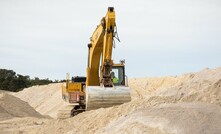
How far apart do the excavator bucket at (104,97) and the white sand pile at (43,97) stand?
34368mm

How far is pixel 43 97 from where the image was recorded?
57875 mm

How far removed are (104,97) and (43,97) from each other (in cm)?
4329

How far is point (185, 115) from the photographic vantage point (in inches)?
371

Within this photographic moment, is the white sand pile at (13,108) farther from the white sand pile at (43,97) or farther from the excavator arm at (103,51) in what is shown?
the white sand pile at (43,97)

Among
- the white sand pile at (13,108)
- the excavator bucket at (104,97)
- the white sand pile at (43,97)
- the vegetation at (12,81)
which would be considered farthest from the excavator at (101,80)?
the vegetation at (12,81)

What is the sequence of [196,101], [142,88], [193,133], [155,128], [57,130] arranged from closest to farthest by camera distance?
1. [193,133]
2. [155,128]
3. [196,101]
4. [57,130]
5. [142,88]

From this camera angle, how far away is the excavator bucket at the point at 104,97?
15.8 meters

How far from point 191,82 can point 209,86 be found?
3.34 ft

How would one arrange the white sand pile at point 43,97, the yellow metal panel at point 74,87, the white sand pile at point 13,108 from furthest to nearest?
the white sand pile at point 43,97
the white sand pile at point 13,108
the yellow metal panel at point 74,87

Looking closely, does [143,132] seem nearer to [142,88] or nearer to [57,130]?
[57,130]

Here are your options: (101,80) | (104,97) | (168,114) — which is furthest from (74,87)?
(168,114)

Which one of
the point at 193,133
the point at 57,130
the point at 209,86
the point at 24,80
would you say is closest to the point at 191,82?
the point at 209,86

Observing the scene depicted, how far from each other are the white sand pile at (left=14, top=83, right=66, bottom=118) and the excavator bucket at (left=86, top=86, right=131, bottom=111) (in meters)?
34.4

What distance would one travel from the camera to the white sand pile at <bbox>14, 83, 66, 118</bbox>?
51700 mm
